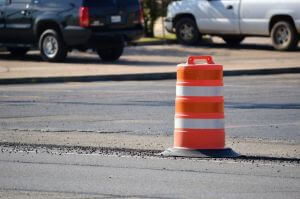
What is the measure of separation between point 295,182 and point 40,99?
8708 mm

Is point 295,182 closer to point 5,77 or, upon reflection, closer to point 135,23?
point 5,77

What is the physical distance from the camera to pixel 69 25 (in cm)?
2502

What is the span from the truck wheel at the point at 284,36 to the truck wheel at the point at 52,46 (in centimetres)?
620

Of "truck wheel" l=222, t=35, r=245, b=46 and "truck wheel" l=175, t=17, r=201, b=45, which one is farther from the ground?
"truck wheel" l=175, t=17, r=201, b=45

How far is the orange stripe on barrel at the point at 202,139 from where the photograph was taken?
1098 centimetres

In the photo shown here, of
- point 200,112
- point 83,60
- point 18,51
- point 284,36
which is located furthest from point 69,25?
point 200,112

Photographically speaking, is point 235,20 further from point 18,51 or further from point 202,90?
point 202,90

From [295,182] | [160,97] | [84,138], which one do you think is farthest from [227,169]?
[160,97]

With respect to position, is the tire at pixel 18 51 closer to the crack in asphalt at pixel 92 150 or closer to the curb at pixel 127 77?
the curb at pixel 127 77

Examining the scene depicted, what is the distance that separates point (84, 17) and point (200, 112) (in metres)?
13.9

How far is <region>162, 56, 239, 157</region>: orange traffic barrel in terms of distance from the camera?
1100 cm

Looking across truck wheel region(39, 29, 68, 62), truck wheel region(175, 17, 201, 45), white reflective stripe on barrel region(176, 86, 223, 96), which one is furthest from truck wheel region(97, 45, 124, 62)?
white reflective stripe on barrel region(176, 86, 223, 96)

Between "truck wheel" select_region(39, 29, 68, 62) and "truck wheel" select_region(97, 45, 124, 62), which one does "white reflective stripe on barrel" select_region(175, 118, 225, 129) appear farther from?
"truck wheel" select_region(97, 45, 124, 62)

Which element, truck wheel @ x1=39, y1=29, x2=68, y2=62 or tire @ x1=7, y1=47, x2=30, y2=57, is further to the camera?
tire @ x1=7, y1=47, x2=30, y2=57
